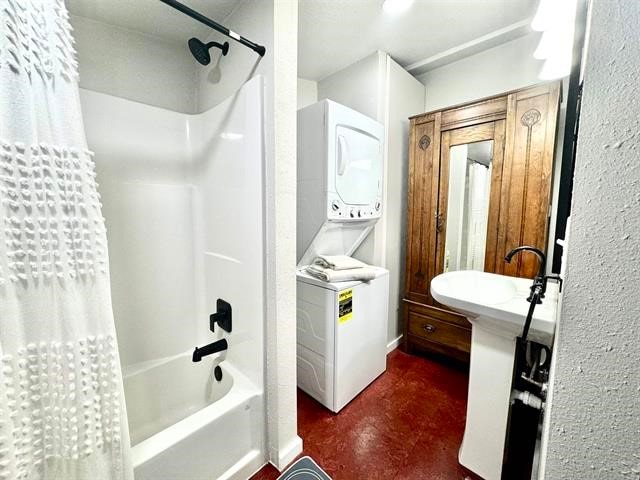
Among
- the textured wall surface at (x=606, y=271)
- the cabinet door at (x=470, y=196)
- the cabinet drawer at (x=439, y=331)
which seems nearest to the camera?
the textured wall surface at (x=606, y=271)

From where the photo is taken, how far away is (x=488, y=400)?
3.82ft

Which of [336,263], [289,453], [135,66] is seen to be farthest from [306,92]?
[289,453]

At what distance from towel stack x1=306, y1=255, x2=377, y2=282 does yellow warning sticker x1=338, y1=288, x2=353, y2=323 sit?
0.29ft

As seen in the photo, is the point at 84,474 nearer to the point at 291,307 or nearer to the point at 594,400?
the point at 291,307

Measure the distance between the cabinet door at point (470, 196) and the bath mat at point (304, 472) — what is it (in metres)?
1.51

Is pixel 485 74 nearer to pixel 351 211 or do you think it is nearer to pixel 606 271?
pixel 351 211

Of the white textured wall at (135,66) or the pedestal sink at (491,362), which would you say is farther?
the white textured wall at (135,66)

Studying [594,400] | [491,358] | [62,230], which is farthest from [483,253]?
[62,230]

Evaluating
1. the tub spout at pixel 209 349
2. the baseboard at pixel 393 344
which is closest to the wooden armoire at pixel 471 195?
the baseboard at pixel 393 344

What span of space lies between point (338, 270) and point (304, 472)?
104cm

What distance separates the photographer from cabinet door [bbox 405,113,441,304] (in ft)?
6.59

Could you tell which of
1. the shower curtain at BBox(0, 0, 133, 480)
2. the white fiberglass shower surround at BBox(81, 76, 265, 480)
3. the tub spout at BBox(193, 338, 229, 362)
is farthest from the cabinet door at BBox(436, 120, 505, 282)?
the shower curtain at BBox(0, 0, 133, 480)

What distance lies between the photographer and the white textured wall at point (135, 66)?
136cm

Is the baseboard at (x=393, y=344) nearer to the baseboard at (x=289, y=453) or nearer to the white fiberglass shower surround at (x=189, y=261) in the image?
the baseboard at (x=289, y=453)
